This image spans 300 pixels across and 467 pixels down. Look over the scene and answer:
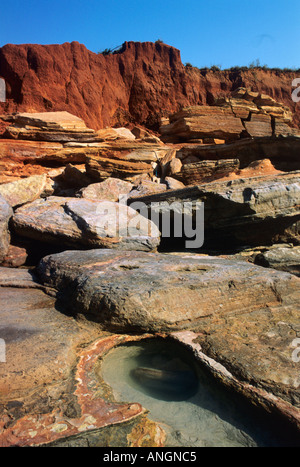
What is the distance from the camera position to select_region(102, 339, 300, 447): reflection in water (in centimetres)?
218

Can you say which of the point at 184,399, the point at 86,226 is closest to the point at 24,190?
the point at 86,226

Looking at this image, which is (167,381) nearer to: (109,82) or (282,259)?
(282,259)

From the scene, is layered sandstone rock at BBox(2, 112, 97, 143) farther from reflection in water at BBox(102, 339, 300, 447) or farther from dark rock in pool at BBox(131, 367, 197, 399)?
dark rock in pool at BBox(131, 367, 197, 399)

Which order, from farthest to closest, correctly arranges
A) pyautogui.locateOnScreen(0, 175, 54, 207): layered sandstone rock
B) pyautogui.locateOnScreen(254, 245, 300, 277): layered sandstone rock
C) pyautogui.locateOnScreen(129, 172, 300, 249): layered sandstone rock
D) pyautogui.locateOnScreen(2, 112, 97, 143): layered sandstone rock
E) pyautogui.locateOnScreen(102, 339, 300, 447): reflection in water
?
pyautogui.locateOnScreen(2, 112, 97, 143): layered sandstone rock → pyautogui.locateOnScreen(0, 175, 54, 207): layered sandstone rock → pyautogui.locateOnScreen(129, 172, 300, 249): layered sandstone rock → pyautogui.locateOnScreen(254, 245, 300, 277): layered sandstone rock → pyautogui.locateOnScreen(102, 339, 300, 447): reflection in water

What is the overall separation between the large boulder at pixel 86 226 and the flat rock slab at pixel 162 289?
0.71 m

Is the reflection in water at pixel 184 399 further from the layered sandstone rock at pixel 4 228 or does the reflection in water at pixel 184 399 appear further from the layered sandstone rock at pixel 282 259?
the layered sandstone rock at pixel 4 228

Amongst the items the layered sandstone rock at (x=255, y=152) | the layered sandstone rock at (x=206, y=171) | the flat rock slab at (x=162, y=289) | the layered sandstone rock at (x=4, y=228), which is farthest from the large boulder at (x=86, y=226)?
the layered sandstone rock at (x=255, y=152)

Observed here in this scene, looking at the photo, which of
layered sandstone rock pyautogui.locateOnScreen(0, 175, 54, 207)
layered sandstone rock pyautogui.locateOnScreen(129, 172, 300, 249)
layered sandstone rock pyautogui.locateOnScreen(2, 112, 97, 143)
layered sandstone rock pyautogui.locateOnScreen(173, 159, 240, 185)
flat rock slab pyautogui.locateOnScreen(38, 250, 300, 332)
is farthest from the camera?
layered sandstone rock pyautogui.locateOnScreen(2, 112, 97, 143)

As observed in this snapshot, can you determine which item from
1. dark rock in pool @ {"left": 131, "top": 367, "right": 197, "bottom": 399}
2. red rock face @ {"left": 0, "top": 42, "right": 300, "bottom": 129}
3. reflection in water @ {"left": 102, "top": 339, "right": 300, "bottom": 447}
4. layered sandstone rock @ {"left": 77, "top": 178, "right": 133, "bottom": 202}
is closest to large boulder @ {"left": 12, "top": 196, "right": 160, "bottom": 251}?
layered sandstone rock @ {"left": 77, "top": 178, "right": 133, "bottom": 202}

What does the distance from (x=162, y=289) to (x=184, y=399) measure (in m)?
1.05

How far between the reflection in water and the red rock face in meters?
12.3

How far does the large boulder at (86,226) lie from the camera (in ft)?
15.8
